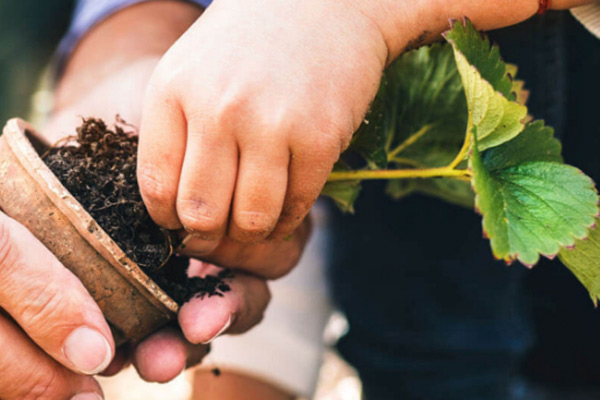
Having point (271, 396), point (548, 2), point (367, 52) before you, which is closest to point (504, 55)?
point (548, 2)

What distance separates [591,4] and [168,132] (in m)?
0.67

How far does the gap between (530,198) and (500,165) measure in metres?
0.08

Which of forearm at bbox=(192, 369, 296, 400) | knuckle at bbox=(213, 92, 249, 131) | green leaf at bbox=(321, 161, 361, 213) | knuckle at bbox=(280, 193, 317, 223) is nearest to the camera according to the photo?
knuckle at bbox=(213, 92, 249, 131)

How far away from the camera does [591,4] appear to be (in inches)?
31.7

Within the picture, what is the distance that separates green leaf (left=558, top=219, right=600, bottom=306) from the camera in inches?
27.5

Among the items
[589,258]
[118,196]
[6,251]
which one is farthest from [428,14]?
[6,251]

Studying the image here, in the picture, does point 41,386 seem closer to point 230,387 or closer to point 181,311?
point 181,311

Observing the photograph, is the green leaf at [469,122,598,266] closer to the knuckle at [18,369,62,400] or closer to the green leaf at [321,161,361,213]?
the green leaf at [321,161,361,213]

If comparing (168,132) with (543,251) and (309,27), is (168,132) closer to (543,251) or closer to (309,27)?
(309,27)

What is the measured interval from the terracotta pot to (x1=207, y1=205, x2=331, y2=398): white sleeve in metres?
0.82

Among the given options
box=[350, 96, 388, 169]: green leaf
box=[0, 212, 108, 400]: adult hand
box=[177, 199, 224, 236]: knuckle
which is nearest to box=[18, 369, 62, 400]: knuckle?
box=[0, 212, 108, 400]: adult hand

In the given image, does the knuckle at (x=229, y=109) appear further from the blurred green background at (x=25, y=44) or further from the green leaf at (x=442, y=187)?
the blurred green background at (x=25, y=44)

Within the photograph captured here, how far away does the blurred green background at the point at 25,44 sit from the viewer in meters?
2.38

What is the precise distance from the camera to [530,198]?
0.70 metres
